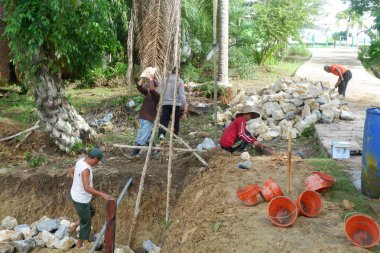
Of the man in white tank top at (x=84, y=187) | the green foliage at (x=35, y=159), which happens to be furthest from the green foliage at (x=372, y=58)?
the man in white tank top at (x=84, y=187)

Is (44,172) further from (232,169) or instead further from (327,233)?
(327,233)

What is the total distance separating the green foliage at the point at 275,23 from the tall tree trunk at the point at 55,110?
11712 millimetres

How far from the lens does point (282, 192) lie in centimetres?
480

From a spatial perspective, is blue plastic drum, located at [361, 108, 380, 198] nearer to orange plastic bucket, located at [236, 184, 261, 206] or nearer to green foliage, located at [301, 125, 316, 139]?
orange plastic bucket, located at [236, 184, 261, 206]

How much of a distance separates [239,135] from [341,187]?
1.78 metres

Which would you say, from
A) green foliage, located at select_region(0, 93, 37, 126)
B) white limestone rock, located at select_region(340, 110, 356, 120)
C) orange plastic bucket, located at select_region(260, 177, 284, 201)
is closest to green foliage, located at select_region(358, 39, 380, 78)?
white limestone rock, located at select_region(340, 110, 356, 120)

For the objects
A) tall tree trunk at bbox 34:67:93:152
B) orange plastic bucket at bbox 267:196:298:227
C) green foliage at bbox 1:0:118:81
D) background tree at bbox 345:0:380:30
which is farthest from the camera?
background tree at bbox 345:0:380:30

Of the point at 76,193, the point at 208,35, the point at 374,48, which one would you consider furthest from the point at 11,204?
the point at 374,48

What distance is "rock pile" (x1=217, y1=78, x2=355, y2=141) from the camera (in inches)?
352

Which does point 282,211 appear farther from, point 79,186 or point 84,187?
point 79,186

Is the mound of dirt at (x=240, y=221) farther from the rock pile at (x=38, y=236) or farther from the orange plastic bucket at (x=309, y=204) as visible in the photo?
the rock pile at (x=38, y=236)

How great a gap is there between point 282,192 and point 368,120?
118 centimetres

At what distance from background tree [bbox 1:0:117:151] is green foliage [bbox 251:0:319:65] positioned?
11.4 metres

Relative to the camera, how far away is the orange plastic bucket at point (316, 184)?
491 centimetres
